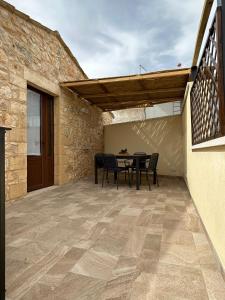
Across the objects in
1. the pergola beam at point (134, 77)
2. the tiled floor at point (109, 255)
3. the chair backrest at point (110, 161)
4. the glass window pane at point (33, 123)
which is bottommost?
the tiled floor at point (109, 255)

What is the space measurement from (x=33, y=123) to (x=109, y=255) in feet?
11.5

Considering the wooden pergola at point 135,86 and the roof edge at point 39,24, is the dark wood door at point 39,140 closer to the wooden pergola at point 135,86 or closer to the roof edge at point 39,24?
the wooden pergola at point 135,86

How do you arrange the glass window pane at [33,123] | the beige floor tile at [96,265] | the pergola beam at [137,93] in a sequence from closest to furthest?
the beige floor tile at [96,265]
the glass window pane at [33,123]
the pergola beam at [137,93]

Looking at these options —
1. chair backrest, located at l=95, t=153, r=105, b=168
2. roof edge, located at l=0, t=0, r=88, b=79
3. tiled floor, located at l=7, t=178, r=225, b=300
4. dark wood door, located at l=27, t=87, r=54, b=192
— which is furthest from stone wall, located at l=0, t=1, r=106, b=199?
tiled floor, located at l=7, t=178, r=225, b=300

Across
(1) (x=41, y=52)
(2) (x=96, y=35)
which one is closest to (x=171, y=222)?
(1) (x=41, y=52)

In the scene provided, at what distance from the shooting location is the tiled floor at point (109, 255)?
123 cm

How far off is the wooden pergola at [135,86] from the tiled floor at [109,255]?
2.97 meters

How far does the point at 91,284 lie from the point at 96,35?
587 centimetres

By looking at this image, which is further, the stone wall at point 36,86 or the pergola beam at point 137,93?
the pergola beam at point 137,93

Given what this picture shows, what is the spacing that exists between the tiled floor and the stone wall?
106cm

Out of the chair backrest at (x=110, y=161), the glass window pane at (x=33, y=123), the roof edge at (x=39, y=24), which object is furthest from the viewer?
the chair backrest at (x=110, y=161)

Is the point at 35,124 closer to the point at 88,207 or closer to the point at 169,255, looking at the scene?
the point at 88,207

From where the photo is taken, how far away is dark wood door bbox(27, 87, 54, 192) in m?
4.24

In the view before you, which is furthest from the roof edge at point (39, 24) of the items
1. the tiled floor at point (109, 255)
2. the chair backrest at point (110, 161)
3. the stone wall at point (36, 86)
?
the tiled floor at point (109, 255)
